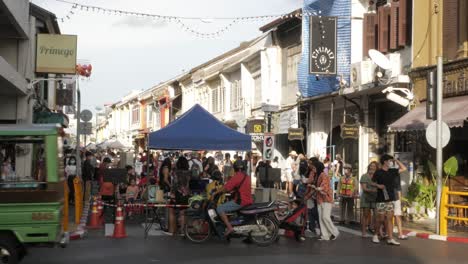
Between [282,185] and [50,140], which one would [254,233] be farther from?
[282,185]

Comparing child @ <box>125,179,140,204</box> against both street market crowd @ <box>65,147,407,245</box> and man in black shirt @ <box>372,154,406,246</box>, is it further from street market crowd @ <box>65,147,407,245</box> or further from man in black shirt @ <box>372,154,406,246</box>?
man in black shirt @ <box>372,154,406,246</box>

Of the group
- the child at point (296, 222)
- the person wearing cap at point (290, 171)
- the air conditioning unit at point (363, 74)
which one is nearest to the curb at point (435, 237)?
the child at point (296, 222)

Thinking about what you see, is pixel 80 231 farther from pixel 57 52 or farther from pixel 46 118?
pixel 46 118

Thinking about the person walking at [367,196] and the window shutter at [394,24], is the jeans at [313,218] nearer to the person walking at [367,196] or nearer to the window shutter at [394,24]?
the person walking at [367,196]

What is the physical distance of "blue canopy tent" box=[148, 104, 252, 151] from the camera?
17438 mm

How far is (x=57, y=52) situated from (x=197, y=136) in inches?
451

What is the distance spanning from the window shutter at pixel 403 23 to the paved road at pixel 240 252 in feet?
31.6

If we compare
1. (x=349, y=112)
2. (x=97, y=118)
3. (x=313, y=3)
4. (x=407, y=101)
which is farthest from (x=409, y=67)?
(x=97, y=118)

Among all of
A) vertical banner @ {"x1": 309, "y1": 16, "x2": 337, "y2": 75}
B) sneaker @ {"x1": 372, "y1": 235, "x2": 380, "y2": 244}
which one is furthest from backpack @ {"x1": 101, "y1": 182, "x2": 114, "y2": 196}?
vertical banner @ {"x1": 309, "y1": 16, "x2": 337, "y2": 75}

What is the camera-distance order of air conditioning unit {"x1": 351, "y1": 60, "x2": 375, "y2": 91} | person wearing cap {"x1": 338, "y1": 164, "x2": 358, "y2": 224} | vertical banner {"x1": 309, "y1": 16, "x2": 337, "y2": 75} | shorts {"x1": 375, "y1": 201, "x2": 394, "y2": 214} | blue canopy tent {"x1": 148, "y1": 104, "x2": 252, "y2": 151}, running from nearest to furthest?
shorts {"x1": 375, "y1": 201, "x2": 394, "y2": 214} → blue canopy tent {"x1": 148, "y1": 104, "x2": 252, "y2": 151} → person wearing cap {"x1": 338, "y1": 164, "x2": 358, "y2": 224} → air conditioning unit {"x1": 351, "y1": 60, "x2": 375, "y2": 91} → vertical banner {"x1": 309, "y1": 16, "x2": 337, "y2": 75}

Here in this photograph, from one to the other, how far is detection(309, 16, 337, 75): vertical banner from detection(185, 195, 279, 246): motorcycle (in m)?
12.6

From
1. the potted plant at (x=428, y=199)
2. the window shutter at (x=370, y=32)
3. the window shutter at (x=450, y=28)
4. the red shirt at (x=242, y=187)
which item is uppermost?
the window shutter at (x=370, y=32)

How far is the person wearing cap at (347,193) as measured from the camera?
59.1ft

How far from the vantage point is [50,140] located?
1040cm
